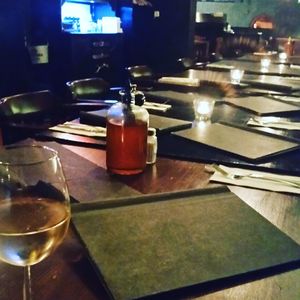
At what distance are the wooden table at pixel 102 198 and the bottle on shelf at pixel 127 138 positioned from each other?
0.03m

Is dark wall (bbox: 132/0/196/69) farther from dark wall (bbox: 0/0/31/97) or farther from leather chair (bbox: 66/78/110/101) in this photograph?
leather chair (bbox: 66/78/110/101)

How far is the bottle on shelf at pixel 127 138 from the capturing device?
116cm

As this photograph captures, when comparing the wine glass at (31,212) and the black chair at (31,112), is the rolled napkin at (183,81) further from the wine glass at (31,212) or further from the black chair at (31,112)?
the wine glass at (31,212)

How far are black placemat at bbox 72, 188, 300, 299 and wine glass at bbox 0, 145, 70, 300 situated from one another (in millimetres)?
143

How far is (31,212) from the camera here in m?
0.59

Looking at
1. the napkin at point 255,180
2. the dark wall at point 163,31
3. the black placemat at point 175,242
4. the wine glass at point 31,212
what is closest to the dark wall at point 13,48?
the dark wall at point 163,31

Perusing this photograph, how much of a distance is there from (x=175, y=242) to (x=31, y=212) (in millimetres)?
289

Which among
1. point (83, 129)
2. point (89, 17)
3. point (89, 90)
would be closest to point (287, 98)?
point (89, 90)

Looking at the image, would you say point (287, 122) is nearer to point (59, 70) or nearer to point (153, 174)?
point (153, 174)

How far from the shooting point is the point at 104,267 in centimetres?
69

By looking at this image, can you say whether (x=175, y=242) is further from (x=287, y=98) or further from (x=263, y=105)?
(x=287, y=98)

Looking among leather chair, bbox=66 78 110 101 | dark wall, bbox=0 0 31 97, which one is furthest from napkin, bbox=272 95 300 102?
dark wall, bbox=0 0 31 97

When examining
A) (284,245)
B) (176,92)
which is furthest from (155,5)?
(284,245)

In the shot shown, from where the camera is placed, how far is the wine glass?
541mm
